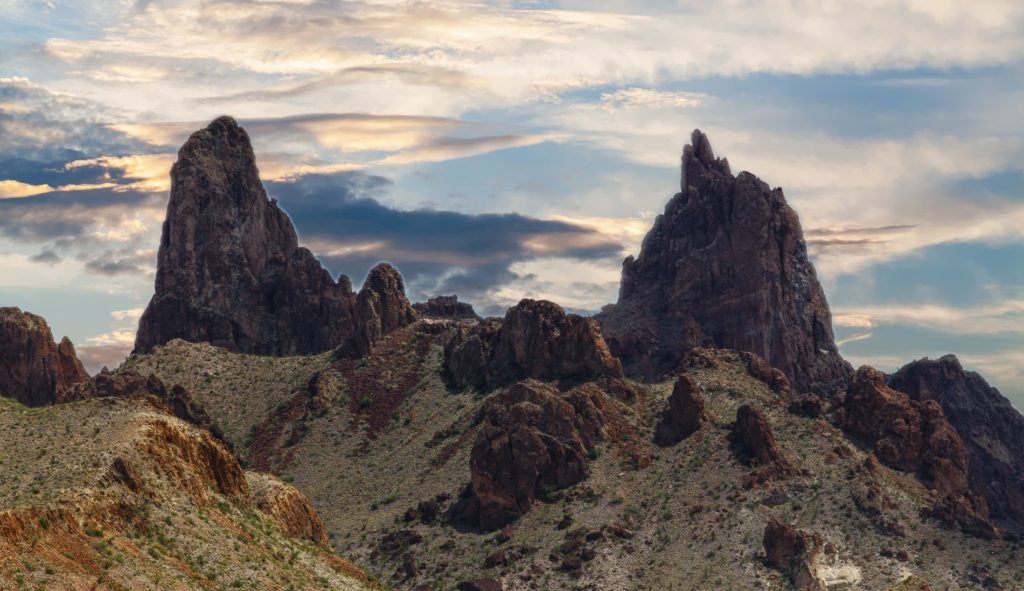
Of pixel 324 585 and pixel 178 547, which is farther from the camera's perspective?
pixel 324 585

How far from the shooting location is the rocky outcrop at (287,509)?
14462cm

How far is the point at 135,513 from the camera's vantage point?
12069cm

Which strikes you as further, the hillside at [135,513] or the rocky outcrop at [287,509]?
the rocky outcrop at [287,509]

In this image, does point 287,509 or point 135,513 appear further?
point 287,509

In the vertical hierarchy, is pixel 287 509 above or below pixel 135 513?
above

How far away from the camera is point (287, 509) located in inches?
5792

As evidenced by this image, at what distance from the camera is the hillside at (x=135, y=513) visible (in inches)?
4304

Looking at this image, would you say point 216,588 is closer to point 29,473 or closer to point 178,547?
point 178,547

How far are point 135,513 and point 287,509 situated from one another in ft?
90.2

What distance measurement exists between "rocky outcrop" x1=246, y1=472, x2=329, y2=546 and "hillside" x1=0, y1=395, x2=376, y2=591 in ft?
0.84

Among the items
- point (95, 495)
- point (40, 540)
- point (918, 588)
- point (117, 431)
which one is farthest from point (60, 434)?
point (918, 588)

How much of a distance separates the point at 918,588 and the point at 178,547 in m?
48.3

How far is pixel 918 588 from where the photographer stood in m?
109

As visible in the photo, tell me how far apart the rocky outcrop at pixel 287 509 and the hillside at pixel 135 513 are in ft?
0.84
